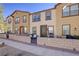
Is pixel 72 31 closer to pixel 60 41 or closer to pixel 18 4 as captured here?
pixel 60 41

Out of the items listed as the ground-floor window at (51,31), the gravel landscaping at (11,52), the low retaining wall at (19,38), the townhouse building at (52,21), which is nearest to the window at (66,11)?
the townhouse building at (52,21)

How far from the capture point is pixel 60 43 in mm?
2344

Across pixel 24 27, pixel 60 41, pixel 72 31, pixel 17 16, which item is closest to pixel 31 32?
pixel 24 27

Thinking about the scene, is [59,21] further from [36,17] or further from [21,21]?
[21,21]

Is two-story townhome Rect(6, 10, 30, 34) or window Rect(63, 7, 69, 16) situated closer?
window Rect(63, 7, 69, 16)

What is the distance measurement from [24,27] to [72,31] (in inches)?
33.9

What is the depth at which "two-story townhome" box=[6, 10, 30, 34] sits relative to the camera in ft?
8.32

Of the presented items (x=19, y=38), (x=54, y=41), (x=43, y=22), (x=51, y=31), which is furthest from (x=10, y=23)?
(x=54, y=41)

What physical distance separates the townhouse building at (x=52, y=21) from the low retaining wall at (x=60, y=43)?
0.31ft

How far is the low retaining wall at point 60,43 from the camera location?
225 cm

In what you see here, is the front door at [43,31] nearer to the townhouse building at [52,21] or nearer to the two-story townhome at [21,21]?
the townhouse building at [52,21]

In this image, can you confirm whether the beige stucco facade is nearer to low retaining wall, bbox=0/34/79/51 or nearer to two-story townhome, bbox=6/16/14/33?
low retaining wall, bbox=0/34/79/51

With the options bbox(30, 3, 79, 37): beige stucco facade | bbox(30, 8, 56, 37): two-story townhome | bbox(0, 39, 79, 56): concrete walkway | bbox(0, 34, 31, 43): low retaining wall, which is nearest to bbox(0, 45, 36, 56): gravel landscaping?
bbox(0, 39, 79, 56): concrete walkway

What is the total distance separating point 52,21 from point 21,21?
0.58 meters
